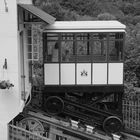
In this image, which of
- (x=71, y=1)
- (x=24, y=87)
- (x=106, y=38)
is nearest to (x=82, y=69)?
(x=106, y=38)

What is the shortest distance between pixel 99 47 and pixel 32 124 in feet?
10.4

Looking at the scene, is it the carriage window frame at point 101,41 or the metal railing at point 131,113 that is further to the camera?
the metal railing at point 131,113

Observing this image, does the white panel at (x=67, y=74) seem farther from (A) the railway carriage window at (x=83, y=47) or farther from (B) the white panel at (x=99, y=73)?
(B) the white panel at (x=99, y=73)

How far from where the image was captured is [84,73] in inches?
449

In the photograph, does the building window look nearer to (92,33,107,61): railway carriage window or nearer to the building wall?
(92,33,107,61): railway carriage window

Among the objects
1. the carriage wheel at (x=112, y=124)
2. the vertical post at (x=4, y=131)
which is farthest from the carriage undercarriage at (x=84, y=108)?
the vertical post at (x=4, y=131)

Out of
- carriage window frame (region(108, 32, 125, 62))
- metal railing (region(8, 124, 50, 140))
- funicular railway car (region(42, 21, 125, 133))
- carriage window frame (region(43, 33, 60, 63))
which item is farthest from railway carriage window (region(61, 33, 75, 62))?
metal railing (region(8, 124, 50, 140))

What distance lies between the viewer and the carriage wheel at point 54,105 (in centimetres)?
1154

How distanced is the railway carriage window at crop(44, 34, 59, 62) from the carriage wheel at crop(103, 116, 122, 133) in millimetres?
2548

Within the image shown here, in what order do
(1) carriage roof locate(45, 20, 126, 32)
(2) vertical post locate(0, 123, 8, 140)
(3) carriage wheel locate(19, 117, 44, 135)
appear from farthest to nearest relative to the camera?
(1) carriage roof locate(45, 20, 126, 32) < (3) carriage wheel locate(19, 117, 44, 135) < (2) vertical post locate(0, 123, 8, 140)

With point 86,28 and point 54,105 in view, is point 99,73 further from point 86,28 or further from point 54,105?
point 54,105

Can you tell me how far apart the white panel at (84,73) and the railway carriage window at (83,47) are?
19 centimetres

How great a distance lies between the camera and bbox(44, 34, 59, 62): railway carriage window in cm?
1137

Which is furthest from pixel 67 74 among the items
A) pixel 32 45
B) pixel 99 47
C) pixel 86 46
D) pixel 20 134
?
pixel 20 134
